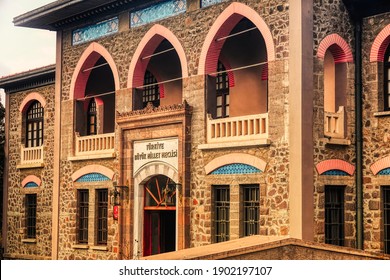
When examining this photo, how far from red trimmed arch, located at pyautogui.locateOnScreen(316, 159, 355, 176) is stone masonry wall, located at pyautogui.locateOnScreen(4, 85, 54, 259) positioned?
11.0m

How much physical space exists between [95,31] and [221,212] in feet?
23.9

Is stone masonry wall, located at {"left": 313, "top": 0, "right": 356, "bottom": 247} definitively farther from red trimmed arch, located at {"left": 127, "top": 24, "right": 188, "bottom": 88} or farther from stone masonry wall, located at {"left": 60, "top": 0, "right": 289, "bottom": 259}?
red trimmed arch, located at {"left": 127, "top": 24, "right": 188, "bottom": 88}

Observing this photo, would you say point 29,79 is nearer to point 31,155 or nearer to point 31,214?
point 31,155

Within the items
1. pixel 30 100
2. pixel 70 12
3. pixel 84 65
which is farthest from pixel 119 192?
pixel 30 100

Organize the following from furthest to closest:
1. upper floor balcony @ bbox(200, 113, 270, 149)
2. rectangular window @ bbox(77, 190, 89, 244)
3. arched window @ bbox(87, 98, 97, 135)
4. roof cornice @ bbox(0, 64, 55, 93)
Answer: roof cornice @ bbox(0, 64, 55, 93), arched window @ bbox(87, 98, 97, 135), rectangular window @ bbox(77, 190, 89, 244), upper floor balcony @ bbox(200, 113, 270, 149)

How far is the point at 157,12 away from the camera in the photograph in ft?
70.7

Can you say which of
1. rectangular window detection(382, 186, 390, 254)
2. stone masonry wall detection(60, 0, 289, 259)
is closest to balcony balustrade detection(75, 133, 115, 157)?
stone masonry wall detection(60, 0, 289, 259)

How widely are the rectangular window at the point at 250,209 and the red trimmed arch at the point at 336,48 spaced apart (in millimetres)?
3296

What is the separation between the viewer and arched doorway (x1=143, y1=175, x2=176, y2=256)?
21.9 m

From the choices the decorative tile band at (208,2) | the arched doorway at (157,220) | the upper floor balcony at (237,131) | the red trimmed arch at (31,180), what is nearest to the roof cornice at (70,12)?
the decorative tile band at (208,2)

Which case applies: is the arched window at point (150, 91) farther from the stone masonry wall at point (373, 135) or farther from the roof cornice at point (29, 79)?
the stone masonry wall at point (373, 135)

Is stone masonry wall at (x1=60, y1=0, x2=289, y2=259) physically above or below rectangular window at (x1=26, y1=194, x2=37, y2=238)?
above
